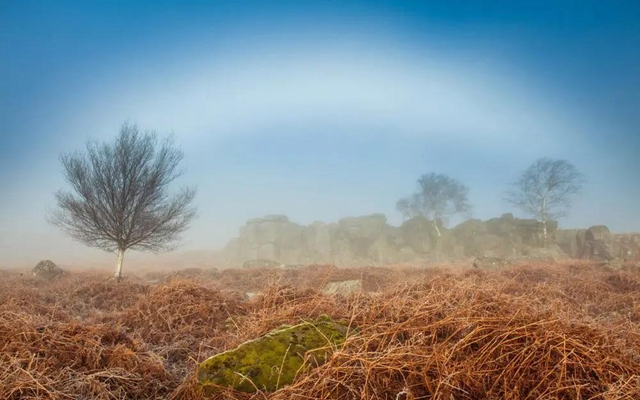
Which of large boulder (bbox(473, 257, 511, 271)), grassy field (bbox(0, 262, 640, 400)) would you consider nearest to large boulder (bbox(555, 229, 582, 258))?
large boulder (bbox(473, 257, 511, 271))

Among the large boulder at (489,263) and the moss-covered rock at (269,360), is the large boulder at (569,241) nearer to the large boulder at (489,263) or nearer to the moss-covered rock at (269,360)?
the large boulder at (489,263)

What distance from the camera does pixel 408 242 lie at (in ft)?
152

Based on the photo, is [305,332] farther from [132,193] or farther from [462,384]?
[132,193]

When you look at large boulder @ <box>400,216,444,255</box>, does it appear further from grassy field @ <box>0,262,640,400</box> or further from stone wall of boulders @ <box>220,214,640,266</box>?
grassy field @ <box>0,262,640,400</box>

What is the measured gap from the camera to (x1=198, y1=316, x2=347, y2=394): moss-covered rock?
2.68m

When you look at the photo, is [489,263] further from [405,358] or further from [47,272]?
[47,272]

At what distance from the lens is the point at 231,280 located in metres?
18.4

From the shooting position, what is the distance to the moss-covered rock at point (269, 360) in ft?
8.79

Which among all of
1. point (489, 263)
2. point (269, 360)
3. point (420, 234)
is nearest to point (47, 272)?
point (269, 360)

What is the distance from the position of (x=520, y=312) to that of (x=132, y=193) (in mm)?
17744

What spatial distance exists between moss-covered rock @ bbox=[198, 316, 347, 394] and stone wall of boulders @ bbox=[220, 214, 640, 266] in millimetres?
32087

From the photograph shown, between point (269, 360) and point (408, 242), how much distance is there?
1792 inches

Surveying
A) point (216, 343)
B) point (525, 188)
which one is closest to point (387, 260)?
point (525, 188)

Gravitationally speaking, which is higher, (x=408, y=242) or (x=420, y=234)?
(x=420, y=234)
